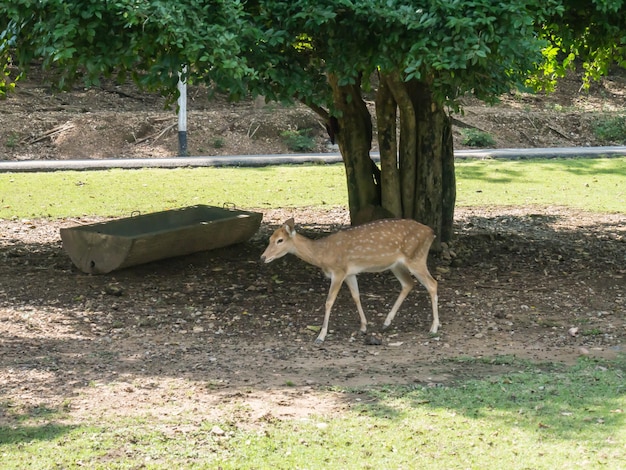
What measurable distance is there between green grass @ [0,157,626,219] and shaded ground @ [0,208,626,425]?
3.37 metres

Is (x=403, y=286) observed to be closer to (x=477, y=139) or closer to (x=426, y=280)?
(x=426, y=280)

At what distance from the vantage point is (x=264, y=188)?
19094mm

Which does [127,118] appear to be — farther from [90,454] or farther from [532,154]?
[90,454]

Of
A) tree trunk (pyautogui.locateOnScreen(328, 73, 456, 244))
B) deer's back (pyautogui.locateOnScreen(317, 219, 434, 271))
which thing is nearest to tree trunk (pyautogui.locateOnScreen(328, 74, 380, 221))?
tree trunk (pyautogui.locateOnScreen(328, 73, 456, 244))

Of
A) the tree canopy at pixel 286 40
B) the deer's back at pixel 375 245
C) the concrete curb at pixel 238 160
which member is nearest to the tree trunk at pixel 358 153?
the tree canopy at pixel 286 40

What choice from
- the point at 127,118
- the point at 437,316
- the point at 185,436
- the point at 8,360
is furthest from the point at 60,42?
the point at 127,118

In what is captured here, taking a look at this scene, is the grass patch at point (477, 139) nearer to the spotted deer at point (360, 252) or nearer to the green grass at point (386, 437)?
the spotted deer at point (360, 252)

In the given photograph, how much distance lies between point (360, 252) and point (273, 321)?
→ 1.12 m

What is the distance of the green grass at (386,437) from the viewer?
565 centimetres

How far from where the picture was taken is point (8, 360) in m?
8.12

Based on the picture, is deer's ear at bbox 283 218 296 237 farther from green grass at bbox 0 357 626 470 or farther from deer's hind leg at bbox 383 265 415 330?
green grass at bbox 0 357 626 470

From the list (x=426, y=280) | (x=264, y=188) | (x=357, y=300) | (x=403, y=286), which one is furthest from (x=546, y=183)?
(x=357, y=300)

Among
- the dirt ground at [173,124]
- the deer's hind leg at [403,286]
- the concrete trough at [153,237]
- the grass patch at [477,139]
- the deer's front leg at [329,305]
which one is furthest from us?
the grass patch at [477,139]

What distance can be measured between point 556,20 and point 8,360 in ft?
22.2
